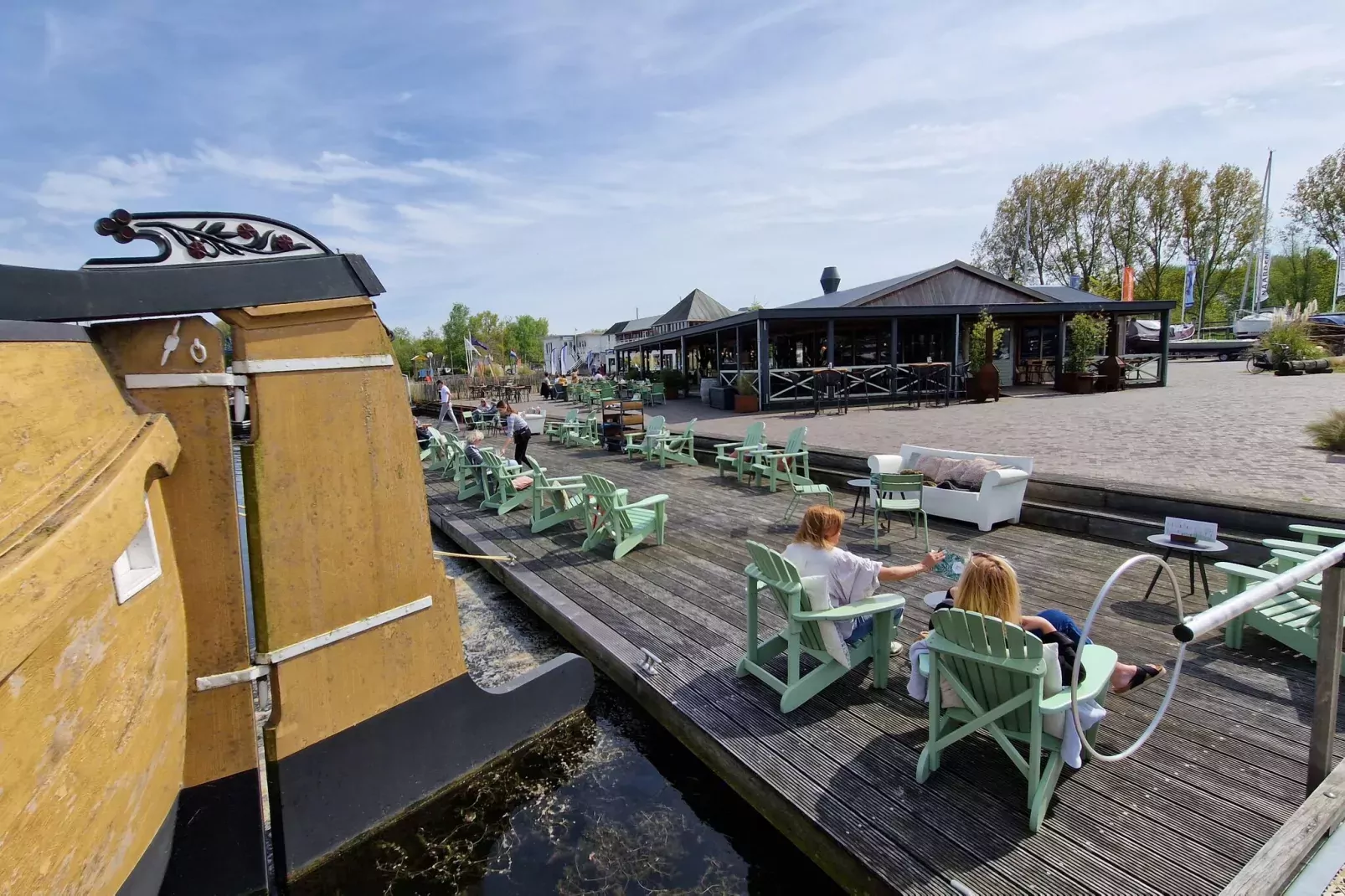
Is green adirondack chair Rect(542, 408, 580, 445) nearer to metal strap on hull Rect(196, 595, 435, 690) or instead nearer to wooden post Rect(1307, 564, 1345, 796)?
metal strap on hull Rect(196, 595, 435, 690)

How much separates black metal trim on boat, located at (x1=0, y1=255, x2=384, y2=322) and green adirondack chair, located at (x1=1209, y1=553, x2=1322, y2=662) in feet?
16.2

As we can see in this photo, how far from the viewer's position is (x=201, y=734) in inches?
103

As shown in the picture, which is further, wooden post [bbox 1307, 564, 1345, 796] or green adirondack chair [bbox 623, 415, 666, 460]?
green adirondack chair [bbox 623, 415, 666, 460]

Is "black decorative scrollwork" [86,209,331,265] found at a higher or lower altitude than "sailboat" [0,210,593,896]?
higher

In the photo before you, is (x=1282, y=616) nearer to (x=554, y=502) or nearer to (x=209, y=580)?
(x=209, y=580)

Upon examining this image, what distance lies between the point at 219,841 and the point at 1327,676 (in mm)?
4179

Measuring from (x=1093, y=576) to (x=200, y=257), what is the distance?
603 cm

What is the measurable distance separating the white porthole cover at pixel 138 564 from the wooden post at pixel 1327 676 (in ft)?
12.7

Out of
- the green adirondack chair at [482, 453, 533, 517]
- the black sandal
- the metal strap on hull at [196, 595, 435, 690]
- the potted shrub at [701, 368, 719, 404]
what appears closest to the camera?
the metal strap on hull at [196, 595, 435, 690]

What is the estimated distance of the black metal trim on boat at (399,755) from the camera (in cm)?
284

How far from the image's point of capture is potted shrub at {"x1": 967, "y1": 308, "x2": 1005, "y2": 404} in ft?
59.2

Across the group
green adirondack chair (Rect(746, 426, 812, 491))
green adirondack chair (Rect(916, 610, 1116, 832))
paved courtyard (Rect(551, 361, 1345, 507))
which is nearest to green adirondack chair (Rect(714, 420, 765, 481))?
green adirondack chair (Rect(746, 426, 812, 491))

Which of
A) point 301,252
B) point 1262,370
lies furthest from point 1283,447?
point 1262,370

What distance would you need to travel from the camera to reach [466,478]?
410 inches
